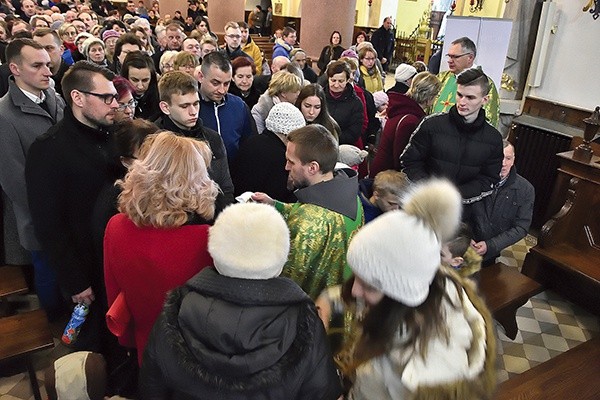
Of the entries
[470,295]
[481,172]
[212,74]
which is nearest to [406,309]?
[470,295]

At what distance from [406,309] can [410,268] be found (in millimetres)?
159

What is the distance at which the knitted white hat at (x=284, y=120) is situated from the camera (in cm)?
267

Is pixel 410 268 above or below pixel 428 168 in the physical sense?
above

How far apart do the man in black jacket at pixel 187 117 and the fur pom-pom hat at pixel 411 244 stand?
1424 millimetres

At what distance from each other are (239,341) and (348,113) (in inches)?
131

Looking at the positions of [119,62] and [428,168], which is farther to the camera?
[119,62]

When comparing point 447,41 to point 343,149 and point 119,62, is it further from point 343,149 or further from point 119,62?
point 119,62

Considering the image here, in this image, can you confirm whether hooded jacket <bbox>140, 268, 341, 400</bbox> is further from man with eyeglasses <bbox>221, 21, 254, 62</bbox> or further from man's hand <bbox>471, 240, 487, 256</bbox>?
man with eyeglasses <bbox>221, 21, 254, 62</bbox>

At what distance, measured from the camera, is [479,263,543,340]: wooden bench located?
3045 millimetres

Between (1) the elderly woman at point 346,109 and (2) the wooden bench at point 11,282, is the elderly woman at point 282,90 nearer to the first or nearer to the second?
(1) the elderly woman at point 346,109

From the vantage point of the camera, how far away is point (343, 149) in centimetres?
311

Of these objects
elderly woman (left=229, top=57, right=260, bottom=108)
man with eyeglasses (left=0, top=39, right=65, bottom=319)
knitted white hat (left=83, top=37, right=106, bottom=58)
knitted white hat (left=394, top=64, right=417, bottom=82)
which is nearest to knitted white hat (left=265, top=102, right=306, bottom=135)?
man with eyeglasses (left=0, top=39, right=65, bottom=319)

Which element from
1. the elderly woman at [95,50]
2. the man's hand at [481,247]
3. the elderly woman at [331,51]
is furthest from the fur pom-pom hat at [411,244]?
the elderly woman at [331,51]

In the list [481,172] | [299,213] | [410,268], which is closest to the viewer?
[410,268]
